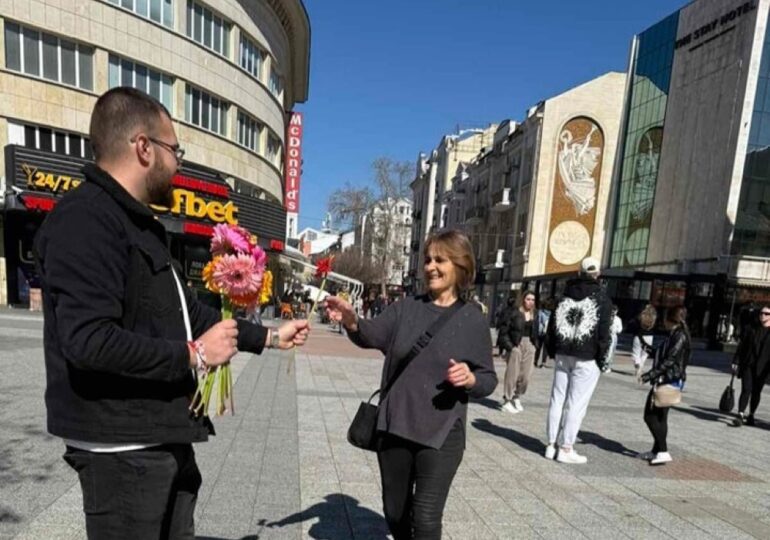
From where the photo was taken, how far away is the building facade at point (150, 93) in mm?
16375

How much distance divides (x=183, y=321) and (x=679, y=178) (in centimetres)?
3095

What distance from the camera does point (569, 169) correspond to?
31.1 meters

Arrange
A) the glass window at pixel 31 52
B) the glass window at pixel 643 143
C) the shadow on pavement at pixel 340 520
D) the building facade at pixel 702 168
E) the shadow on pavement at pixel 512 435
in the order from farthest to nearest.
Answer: the glass window at pixel 643 143 < the building facade at pixel 702 168 < the glass window at pixel 31 52 < the shadow on pavement at pixel 512 435 < the shadow on pavement at pixel 340 520

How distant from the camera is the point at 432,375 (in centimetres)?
235

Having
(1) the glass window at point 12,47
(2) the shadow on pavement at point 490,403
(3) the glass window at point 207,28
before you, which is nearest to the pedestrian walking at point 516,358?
(2) the shadow on pavement at point 490,403

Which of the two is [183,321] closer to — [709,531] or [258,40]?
[709,531]

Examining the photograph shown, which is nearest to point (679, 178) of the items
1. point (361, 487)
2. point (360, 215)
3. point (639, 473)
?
point (360, 215)

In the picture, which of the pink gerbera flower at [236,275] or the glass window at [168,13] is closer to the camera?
the pink gerbera flower at [236,275]

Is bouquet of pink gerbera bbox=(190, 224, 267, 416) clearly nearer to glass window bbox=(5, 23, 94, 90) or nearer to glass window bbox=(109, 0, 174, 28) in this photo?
glass window bbox=(5, 23, 94, 90)

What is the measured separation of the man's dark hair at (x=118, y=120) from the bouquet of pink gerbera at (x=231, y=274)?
49 centimetres

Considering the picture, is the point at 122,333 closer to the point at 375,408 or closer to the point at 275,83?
the point at 375,408

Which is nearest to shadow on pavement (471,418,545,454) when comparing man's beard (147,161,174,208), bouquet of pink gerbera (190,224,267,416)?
bouquet of pink gerbera (190,224,267,416)

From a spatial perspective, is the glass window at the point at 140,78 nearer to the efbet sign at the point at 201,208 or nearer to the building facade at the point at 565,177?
the efbet sign at the point at 201,208

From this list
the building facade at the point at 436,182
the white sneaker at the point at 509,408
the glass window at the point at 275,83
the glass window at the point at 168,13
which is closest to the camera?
the white sneaker at the point at 509,408
